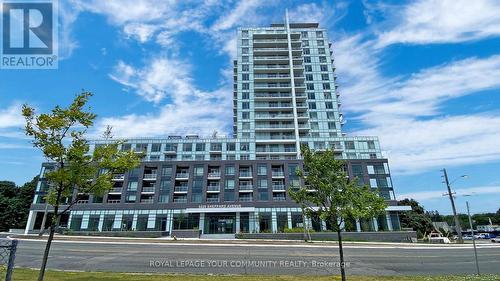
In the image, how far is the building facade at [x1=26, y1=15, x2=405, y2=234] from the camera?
58.6 meters

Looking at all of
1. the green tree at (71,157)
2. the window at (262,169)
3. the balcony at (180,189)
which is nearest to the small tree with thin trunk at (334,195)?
the green tree at (71,157)

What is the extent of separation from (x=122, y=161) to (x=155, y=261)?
8789 mm

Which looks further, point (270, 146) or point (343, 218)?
point (270, 146)

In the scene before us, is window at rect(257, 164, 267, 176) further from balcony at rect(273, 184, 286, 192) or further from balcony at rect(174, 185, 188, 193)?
balcony at rect(174, 185, 188, 193)

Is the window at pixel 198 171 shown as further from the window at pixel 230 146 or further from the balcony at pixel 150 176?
the window at pixel 230 146

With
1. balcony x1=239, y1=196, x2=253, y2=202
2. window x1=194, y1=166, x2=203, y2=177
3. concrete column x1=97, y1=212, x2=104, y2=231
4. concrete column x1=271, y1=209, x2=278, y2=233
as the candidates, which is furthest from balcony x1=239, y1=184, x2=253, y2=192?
concrete column x1=97, y1=212, x2=104, y2=231

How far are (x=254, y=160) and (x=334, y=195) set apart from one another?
56.3 metres

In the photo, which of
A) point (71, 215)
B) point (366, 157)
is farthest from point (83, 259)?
point (366, 157)

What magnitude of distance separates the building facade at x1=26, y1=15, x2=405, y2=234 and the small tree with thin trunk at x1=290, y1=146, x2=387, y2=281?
37448 millimetres

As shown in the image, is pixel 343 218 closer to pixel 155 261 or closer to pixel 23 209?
pixel 155 261

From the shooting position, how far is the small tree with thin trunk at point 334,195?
11797 millimetres

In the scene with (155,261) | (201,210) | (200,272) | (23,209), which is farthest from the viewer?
(23,209)

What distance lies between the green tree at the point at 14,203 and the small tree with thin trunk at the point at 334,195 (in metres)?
81.1

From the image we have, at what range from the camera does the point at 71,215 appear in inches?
2373
